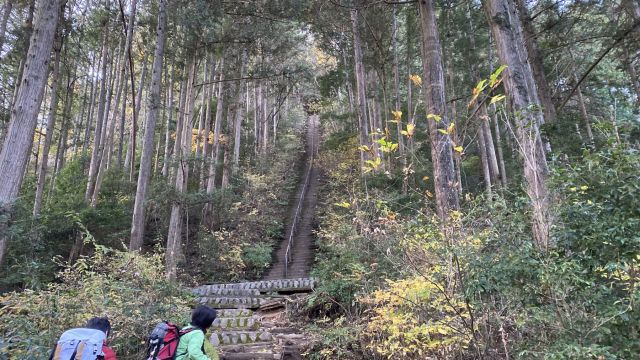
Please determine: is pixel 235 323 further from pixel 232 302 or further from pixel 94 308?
pixel 94 308

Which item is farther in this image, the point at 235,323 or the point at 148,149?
the point at 148,149

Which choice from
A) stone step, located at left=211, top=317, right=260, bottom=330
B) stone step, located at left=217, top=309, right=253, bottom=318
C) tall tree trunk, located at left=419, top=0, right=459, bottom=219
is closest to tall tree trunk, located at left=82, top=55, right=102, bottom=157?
stone step, located at left=217, top=309, right=253, bottom=318

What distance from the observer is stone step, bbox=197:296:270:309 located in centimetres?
766

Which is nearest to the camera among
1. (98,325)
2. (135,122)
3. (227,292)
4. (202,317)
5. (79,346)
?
(79,346)

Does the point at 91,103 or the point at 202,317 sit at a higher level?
the point at 91,103

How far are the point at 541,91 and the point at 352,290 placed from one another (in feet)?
22.2

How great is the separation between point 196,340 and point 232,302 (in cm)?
496

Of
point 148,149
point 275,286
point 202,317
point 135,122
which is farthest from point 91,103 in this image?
point 202,317

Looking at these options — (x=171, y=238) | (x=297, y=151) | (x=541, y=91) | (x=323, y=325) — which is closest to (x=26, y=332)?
(x=323, y=325)

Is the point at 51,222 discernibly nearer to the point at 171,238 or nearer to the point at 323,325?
the point at 171,238

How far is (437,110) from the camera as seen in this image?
586 cm

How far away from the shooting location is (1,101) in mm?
14258

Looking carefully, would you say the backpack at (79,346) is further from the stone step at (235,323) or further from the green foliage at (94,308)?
the stone step at (235,323)

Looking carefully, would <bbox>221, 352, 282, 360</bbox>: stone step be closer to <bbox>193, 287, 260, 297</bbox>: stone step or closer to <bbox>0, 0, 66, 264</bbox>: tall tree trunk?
<bbox>193, 287, 260, 297</bbox>: stone step
